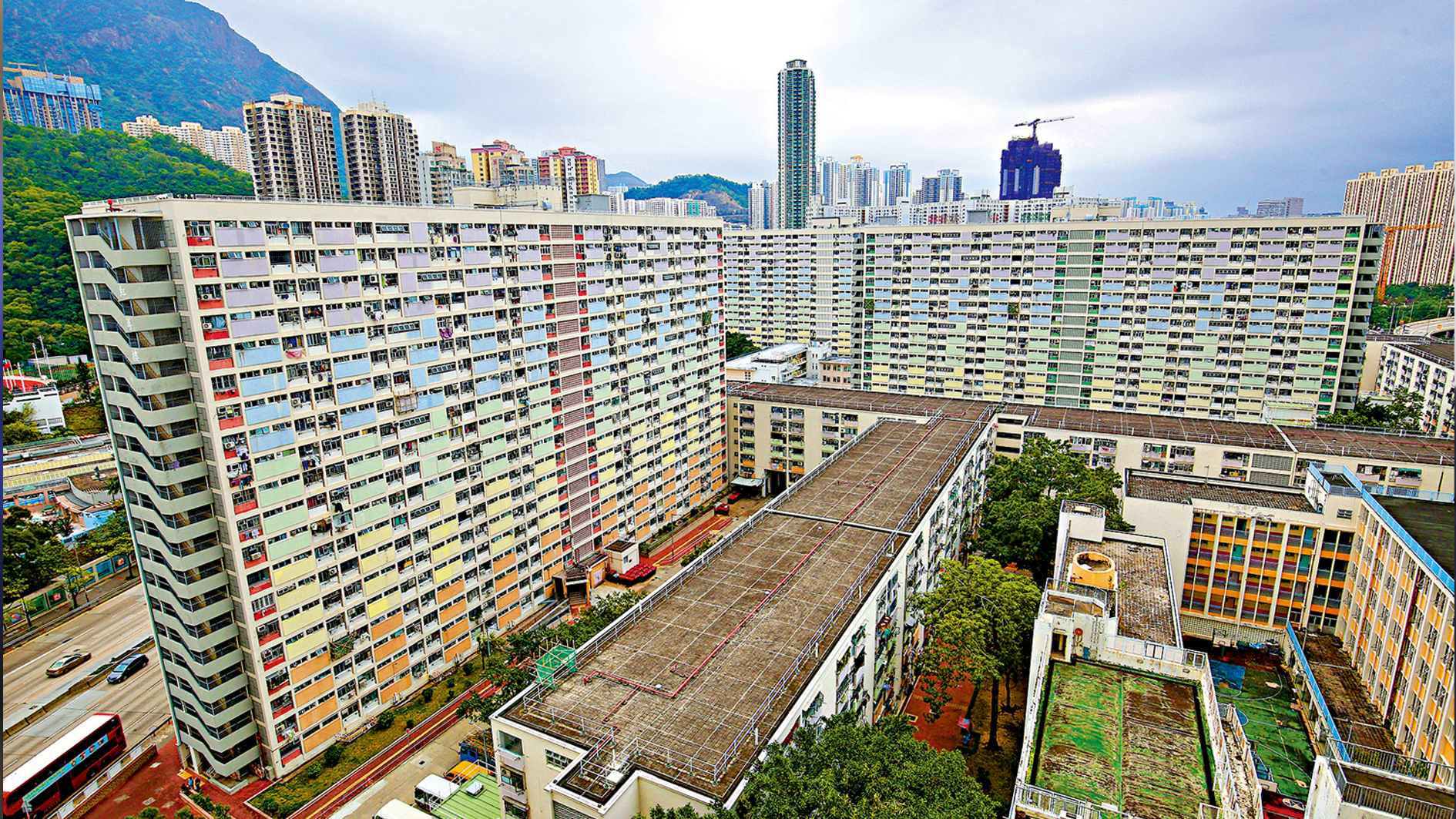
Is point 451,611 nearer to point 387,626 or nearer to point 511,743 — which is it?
point 387,626

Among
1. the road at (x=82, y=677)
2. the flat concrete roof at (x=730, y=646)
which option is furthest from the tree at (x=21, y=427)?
the flat concrete roof at (x=730, y=646)

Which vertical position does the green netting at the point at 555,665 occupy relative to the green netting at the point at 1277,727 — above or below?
above

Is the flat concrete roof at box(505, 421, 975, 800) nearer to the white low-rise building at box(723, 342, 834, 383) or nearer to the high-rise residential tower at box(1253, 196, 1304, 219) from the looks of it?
the white low-rise building at box(723, 342, 834, 383)

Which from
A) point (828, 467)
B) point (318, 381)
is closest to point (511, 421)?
point (318, 381)

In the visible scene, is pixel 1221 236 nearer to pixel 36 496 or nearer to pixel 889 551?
pixel 889 551

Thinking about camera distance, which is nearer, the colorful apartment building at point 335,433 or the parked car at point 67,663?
the colorful apartment building at point 335,433

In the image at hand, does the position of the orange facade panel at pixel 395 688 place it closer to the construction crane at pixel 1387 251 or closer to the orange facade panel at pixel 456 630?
the orange facade panel at pixel 456 630

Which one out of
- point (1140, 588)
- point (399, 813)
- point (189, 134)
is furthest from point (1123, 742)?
point (189, 134)

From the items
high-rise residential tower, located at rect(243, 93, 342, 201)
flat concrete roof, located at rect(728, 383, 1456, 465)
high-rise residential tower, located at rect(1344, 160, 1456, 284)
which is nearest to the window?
flat concrete roof, located at rect(728, 383, 1456, 465)
